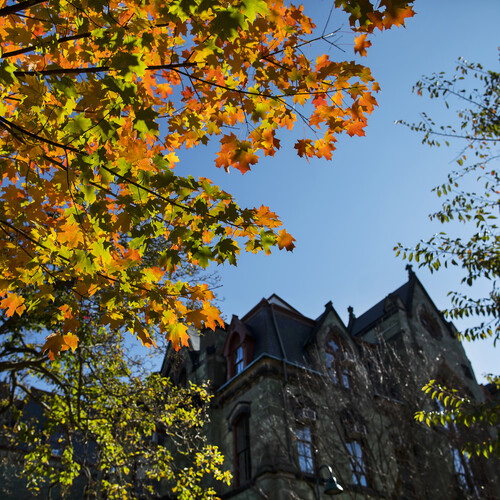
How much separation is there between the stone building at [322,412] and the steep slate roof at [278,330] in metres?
0.06

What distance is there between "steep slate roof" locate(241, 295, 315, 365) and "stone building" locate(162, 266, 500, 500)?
55 millimetres

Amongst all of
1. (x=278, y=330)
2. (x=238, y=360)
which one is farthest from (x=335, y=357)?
(x=238, y=360)

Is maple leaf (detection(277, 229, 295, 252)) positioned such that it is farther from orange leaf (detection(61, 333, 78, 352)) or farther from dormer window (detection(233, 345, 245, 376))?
dormer window (detection(233, 345, 245, 376))

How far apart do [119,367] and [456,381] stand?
17839 millimetres

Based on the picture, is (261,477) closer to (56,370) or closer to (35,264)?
(56,370)

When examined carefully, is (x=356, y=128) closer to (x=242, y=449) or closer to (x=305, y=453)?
(x=305, y=453)

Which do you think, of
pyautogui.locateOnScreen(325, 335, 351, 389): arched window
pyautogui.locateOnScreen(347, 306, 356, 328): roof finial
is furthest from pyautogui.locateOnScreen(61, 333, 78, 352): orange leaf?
pyautogui.locateOnScreen(347, 306, 356, 328): roof finial

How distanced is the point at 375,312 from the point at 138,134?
23.5 m

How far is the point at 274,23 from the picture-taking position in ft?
12.5

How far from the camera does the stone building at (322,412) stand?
12930 mm

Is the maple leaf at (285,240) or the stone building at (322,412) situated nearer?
the maple leaf at (285,240)

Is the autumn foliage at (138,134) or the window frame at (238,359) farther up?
the window frame at (238,359)

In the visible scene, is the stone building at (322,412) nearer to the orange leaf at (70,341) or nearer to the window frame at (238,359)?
the window frame at (238,359)

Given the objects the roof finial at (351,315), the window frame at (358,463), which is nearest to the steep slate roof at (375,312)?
the roof finial at (351,315)
